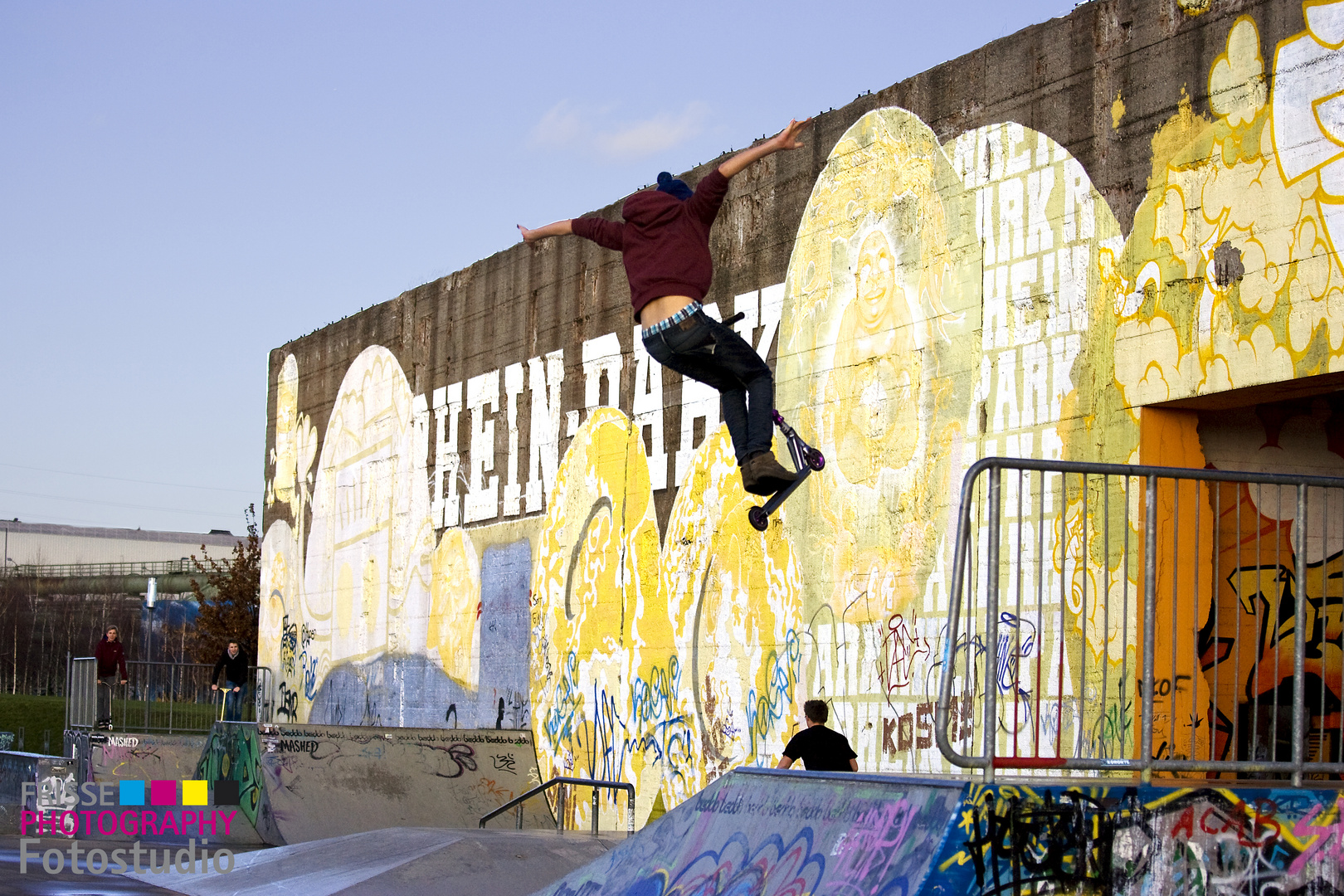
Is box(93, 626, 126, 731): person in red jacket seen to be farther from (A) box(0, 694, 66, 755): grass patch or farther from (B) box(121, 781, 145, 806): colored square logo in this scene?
(A) box(0, 694, 66, 755): grass patch

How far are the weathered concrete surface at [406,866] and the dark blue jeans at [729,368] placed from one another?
14.7ft

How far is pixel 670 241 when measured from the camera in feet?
26.1

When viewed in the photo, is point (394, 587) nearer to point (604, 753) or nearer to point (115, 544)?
point (604, 753)

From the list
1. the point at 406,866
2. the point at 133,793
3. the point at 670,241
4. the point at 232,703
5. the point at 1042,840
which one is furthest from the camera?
the point at 232,703

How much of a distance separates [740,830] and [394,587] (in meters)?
15.2

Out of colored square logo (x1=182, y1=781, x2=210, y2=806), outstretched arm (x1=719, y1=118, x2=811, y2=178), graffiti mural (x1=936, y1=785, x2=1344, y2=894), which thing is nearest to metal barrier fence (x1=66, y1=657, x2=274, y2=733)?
colored square logo (x1=182, y1=781, x2=210, y2=806)

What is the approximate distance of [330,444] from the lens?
2347 centimetres

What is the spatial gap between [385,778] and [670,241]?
10.9m

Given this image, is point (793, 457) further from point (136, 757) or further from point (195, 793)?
point (136, 757)

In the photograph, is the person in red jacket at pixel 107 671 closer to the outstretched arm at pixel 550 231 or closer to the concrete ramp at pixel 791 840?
the outstretched arm at pixel 550 231

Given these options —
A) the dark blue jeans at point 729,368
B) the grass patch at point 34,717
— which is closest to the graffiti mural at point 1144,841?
the dark blue jeans at point 729,368

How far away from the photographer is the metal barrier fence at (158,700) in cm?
2191

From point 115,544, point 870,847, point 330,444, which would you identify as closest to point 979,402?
point 870,847

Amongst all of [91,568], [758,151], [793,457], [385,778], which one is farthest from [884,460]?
[91,568]
